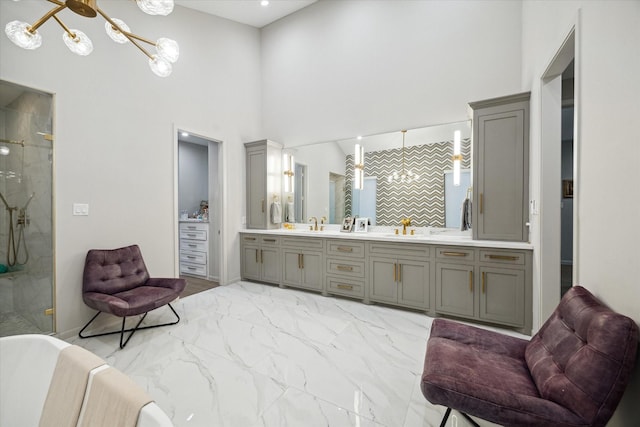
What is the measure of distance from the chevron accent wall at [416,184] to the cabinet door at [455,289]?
74 cm

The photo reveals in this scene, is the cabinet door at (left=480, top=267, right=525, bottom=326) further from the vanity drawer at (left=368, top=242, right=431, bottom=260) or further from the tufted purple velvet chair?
the tufted purple velvet chair

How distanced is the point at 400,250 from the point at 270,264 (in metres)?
2.01

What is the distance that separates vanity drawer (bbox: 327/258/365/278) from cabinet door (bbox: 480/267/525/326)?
4.35 ft

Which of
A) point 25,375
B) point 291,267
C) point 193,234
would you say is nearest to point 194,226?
point 193,234

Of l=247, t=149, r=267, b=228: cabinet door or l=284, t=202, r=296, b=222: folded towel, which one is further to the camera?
l=284, t=202, r=296, b=222: folded towel

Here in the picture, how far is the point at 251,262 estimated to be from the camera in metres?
4.50

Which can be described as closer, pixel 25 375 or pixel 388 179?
pixel 25 375

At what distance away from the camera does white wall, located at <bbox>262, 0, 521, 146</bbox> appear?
329 cm

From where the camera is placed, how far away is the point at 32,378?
1.04 metres

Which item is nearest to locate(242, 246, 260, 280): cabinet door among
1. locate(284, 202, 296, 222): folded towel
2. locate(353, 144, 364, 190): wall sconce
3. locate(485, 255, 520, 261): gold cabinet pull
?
locate(284, 202, 296, 222): folded towel

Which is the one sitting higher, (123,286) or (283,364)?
(123,286)

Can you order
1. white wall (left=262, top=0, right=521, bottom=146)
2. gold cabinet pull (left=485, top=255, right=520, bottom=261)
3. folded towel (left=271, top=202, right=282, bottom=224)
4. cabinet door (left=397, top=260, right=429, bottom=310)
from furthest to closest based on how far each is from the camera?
folded towel (left=271, top=202, right=282, bottom=224)
white wall (left=262, top=0, right=521, bottom=146)
cabinet door (left=397, top=260, right=429, bottom=310)
gold cabinet pull (left=485, top=255, right=520, bottom=261)

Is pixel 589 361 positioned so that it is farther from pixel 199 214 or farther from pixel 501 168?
pixel 199 214

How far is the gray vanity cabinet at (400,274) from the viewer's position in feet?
10.3
